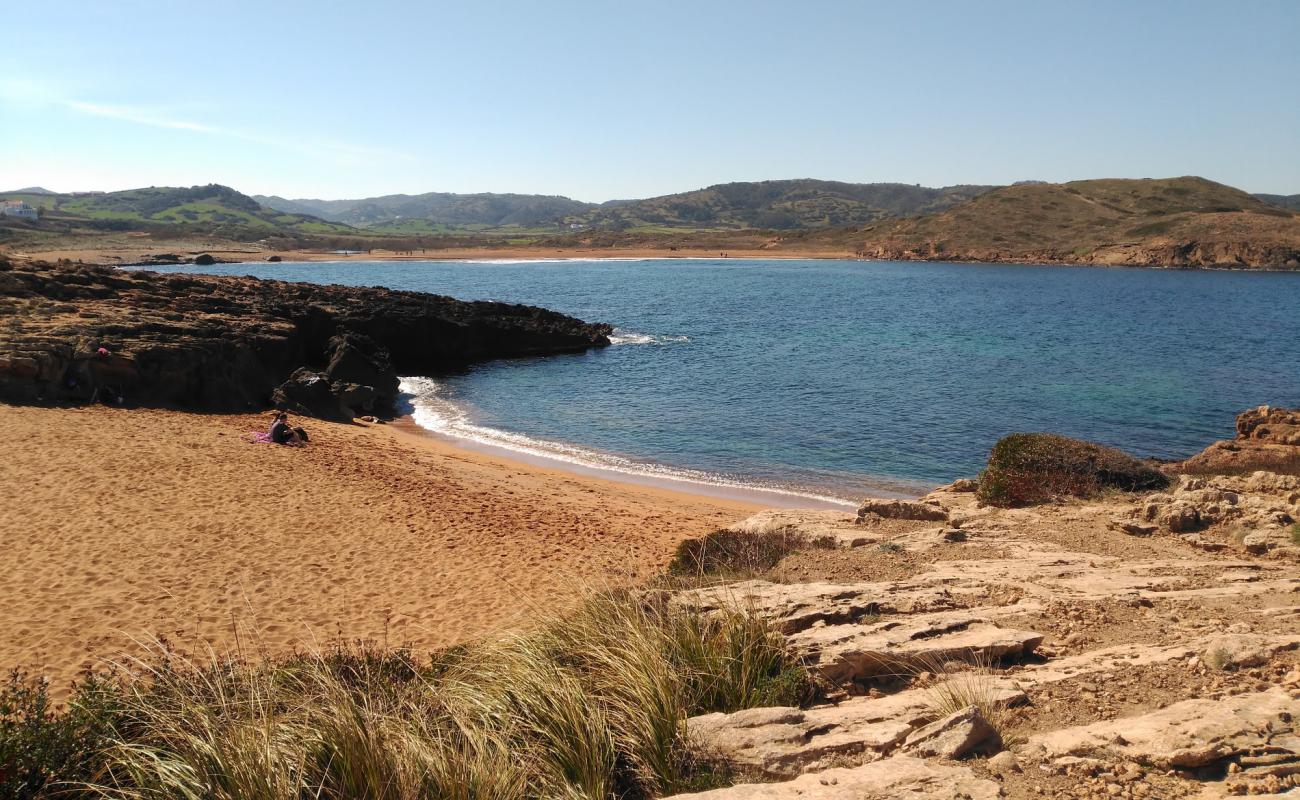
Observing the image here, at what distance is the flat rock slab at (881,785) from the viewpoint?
4395 millimetres

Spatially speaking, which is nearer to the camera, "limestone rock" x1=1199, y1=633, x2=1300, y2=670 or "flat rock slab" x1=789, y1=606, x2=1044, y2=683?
"limestone rock" x1=1199, y1=633, x2=1300, y2=670

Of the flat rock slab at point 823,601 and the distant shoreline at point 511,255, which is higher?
the distant shoreline at point 511,255

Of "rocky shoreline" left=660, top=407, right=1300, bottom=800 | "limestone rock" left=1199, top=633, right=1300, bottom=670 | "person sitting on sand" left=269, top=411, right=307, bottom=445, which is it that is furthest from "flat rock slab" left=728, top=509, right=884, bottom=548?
"person sitting on sand" left=269, top=411, right=307, bottom=445

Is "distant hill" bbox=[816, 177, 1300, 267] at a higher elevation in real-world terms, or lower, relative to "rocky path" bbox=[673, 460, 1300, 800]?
higher

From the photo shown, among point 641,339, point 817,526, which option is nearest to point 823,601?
point 817,526

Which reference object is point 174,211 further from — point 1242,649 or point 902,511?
point 1242,649

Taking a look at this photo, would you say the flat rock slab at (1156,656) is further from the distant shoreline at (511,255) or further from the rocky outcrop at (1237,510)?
the distant shoreline at (511,255)

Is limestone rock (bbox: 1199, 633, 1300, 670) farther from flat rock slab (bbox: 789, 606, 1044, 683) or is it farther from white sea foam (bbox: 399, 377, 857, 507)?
white sea foam (bbox: 399, 377, 857, 507)

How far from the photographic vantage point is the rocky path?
179 inches

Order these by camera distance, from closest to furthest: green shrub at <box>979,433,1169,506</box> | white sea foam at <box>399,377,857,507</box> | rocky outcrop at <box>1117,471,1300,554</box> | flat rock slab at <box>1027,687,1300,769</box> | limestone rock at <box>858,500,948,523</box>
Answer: flat rock slab at <box>1027,687,1300,769</box>
rocky outcrop at <box>1117,471,1300,554</box>
limestone rock at <box>858,500,948,523</box>
green shrub at <box>979,433,1169,506</box>
white sea foam at <box>399,377,857,507</box>

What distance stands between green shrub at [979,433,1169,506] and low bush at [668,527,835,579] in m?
4.18

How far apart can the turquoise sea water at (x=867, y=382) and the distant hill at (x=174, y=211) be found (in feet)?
356

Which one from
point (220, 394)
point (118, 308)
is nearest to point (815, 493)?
point (220, 394)

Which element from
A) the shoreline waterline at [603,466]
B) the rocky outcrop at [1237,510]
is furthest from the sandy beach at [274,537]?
the rocky outcrop at [1237,510]
